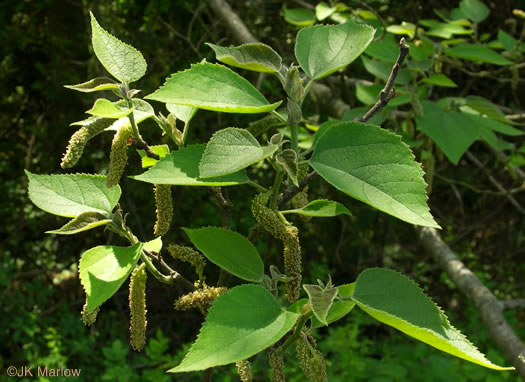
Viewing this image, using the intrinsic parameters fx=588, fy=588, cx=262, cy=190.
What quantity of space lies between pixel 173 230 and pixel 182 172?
2766 mm

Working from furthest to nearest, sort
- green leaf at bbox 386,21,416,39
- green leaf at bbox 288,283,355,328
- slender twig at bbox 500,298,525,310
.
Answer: green leaf at bbox 386,21,416,39 → slender twig at bbox 500,298,525,310 → green leaf at bbox 288,283,355,328

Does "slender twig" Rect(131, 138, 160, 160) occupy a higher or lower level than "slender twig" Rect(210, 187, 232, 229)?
higher

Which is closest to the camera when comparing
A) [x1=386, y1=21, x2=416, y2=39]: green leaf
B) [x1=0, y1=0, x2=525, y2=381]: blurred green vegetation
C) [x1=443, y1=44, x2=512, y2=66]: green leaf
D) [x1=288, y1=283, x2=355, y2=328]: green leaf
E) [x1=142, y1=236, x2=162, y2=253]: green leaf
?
[x1=288, y1=283, x2=355, y2=328]: green leaf

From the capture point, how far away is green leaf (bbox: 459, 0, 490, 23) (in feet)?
7.73

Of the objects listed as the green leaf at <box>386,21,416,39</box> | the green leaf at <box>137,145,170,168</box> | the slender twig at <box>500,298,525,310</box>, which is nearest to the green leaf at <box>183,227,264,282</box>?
the green leaf at <box>137,145,170,168</box>

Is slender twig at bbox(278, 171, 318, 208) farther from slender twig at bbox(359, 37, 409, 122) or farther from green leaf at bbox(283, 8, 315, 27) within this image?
green leaf at bbox(283, 8, 315, 27)

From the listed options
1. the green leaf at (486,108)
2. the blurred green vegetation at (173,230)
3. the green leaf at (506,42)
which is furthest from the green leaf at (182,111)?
the blurred green vegetation at (173,230)

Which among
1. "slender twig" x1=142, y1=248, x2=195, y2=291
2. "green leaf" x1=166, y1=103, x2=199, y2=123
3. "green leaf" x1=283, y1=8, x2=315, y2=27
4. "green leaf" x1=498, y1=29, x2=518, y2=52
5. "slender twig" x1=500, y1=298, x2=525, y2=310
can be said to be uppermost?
"green leaf" x1=166, y1=103, x2=199, y2=123

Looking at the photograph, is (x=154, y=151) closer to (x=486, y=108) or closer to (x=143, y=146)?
(x=143, y=146)

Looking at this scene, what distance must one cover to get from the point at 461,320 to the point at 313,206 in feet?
12.1

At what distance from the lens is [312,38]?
2.63 feet

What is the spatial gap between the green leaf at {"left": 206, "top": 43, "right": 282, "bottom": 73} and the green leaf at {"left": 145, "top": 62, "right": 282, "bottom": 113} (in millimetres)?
20

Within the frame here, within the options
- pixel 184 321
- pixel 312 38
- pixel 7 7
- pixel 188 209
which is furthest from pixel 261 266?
pixel 7 7

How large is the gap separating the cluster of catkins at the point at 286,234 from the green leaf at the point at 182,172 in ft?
0.15
